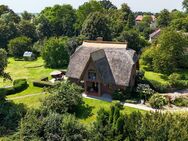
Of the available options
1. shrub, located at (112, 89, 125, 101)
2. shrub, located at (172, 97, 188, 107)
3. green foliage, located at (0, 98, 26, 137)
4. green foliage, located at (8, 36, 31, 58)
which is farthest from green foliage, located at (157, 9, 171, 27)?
green foliage, located at (0, 98, 26, 137)

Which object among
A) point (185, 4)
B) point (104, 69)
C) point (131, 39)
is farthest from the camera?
point (185, 4)

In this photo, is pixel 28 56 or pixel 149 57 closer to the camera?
pixel 149 57

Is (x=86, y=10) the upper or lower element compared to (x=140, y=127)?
upper

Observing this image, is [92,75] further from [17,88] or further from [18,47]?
[18,47]

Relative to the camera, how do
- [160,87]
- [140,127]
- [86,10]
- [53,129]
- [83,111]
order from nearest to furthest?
1. [140,127]
2. [53,129]
3. [83,111]
4. [160,87]
5. [86,10]

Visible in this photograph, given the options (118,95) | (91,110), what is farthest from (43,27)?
(91,110)

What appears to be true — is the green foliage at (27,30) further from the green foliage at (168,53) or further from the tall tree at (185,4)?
the tall tree at (185,4)

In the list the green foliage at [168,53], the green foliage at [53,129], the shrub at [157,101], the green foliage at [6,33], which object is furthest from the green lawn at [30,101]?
the green foliage at [6,33]
